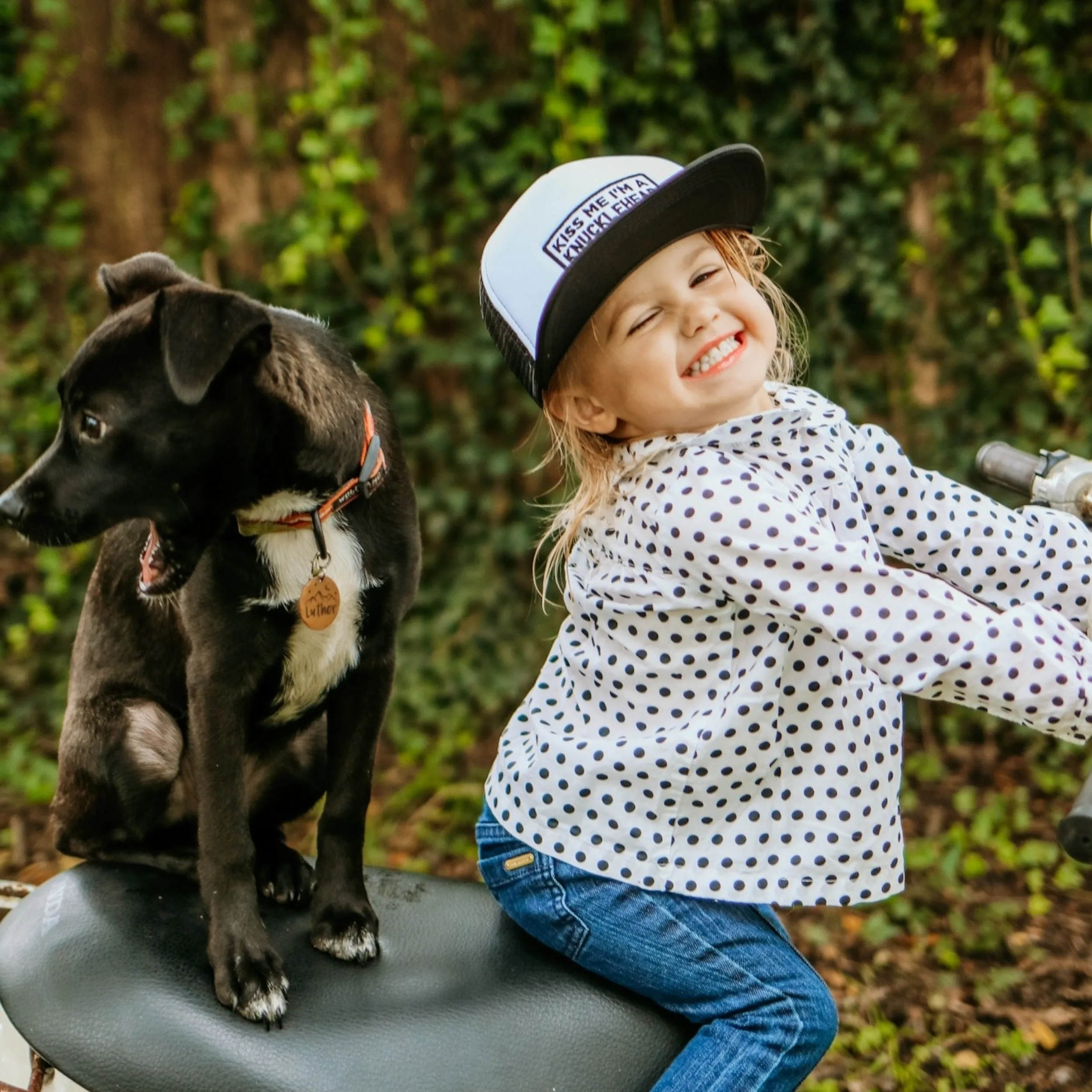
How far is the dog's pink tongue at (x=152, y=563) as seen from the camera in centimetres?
195

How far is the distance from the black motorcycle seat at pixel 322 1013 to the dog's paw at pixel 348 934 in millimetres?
16

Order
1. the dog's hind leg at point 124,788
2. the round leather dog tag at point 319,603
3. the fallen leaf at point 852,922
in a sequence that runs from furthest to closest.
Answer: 1. the fallen leaf at point 852,922
2. the dog's hind leg at point 124,788
3. the round leather dog tag at point 319,603

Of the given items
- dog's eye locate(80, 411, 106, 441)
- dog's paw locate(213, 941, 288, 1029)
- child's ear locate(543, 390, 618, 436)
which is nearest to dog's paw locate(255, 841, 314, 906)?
dog's paw locate(213, 941, 288, 1029)

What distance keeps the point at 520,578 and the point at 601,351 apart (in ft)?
9.81

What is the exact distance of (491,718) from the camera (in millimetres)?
4730

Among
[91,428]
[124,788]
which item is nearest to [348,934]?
[124,788]

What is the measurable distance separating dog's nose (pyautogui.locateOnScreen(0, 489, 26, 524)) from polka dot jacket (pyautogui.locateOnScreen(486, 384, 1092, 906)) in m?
0.86

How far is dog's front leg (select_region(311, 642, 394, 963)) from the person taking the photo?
1892 mm

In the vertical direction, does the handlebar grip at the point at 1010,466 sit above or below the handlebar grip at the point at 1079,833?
above

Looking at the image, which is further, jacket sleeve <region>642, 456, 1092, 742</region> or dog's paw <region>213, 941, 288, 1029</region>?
dog's paw <region>213, 941, 288, 1029</region>

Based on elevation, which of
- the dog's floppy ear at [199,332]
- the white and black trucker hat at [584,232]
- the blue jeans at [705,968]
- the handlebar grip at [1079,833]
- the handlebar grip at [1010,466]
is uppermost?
the white and black trucker hat at [584,232]

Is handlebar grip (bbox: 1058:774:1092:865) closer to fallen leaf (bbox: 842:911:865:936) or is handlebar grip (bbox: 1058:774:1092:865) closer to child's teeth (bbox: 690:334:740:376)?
child's teeth (bbox: 690:334:740:376)

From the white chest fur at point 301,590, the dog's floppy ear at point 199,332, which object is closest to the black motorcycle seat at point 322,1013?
the white chest fur at point 301,590

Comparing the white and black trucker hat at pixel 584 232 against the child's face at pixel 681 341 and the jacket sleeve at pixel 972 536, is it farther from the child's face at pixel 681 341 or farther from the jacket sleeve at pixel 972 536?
the jacket sleeve at pixel 972 536
